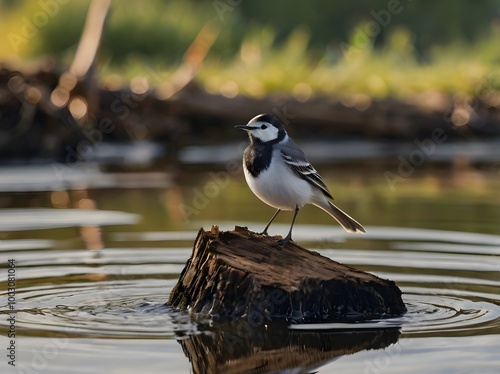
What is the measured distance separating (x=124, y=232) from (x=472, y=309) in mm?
5097

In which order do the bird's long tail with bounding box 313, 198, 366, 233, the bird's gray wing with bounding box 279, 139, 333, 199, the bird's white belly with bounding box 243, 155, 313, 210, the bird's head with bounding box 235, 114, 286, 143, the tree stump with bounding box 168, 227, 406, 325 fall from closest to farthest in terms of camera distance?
the tree stump with bounding box 168, 227, 406, 325 → the bird's white belly with bounding box 243, 155, 313, 210 → the bird's gray wing with bounding box 279, 139, 333, 199 → the bird's head with bounding box 235, 114, 286, 143 → the bird's long tail with bounding box 313, 198, 366, 233

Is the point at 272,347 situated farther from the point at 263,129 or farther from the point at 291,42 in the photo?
the point at 291,42

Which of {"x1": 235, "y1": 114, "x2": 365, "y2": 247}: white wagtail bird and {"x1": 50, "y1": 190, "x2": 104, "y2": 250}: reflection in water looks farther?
{"x1": 50, "y1": 190, "x2": 104, "y2": 250}: reflection in water

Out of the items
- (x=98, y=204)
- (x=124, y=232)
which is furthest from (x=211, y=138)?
(x=124, y=232)

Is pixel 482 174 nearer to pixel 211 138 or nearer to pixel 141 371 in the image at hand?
pixel 211 138

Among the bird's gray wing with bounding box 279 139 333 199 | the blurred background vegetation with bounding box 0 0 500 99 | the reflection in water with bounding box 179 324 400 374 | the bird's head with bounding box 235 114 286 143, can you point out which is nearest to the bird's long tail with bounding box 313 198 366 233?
the bird's gray wing with bounding box 279 139 333 199

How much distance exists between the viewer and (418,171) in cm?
1977

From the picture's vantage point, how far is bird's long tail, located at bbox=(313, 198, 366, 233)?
9703 mm

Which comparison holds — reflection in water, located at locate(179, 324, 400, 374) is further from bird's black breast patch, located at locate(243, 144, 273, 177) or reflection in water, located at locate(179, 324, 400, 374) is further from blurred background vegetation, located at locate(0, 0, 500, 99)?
blurred background vegetation, located at locate(0, 0, 500, 99)

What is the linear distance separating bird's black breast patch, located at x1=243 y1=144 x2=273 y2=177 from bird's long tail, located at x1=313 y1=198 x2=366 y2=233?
3.27 ft

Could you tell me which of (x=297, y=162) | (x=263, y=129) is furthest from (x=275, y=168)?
(x=263, y=129)

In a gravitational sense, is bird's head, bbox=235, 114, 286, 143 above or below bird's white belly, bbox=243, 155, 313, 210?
above

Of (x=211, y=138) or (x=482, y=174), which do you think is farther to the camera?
(x=211, y=138)

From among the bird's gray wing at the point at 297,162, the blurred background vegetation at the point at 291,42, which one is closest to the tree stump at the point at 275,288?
the bird's gray wing at the point at 297,162
